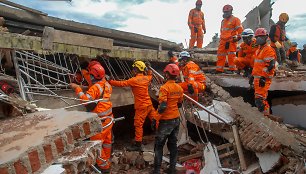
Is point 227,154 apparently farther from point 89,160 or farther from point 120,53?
point 89,160

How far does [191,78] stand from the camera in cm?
669

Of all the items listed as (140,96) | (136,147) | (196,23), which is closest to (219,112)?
(140,96)

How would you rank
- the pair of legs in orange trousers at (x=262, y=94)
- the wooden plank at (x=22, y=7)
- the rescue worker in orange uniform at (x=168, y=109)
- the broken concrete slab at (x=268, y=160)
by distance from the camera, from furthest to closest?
the pair of legs in orange trousers at (x=262, y=94), the wooden plank at (x=22, y=7), the rescue worker in orange uniform at (x=168, y=109), the broken concrete slab at (x=268, y=160)

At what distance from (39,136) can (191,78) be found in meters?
5.06

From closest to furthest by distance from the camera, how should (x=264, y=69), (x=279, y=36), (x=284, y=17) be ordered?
(x=264, y=69)
(x=279, y=36)
(x=284, y=17)

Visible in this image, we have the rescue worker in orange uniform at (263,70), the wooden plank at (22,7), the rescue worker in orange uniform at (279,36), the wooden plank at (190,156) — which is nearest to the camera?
the wooden plank at (22,7)

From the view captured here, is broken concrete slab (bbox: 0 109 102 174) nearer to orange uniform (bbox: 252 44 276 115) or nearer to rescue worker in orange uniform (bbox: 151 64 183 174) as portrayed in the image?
rescue worker in orange uniform (bbox: 151 64 183 174)

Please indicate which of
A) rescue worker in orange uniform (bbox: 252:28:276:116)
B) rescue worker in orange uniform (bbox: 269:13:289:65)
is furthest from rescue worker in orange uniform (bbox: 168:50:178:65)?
rescue worker in orange uniform (bbox: 269:13:289:65)

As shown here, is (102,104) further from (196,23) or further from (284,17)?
(284,17)

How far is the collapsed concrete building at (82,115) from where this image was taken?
197 centimetres

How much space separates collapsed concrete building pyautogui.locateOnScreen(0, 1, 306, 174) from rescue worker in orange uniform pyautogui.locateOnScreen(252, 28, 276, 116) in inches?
15.8

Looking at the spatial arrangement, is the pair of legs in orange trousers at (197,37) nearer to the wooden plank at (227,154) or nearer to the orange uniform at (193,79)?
the orange uniform at (193,79)

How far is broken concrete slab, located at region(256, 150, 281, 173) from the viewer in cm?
486

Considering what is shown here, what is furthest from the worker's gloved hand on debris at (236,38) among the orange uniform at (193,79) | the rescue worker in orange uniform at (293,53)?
the rescue worker in orange uniform at (293,53)
